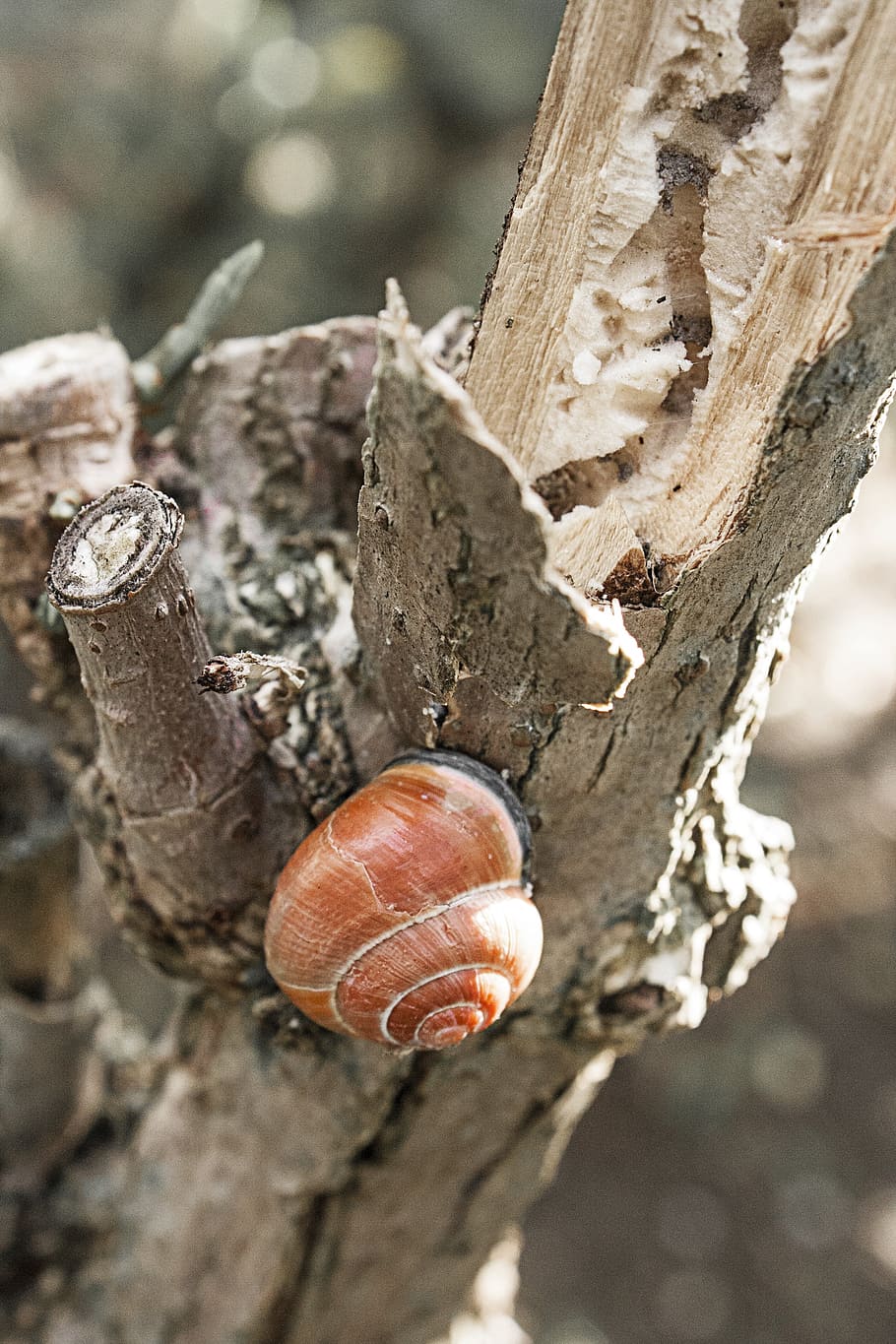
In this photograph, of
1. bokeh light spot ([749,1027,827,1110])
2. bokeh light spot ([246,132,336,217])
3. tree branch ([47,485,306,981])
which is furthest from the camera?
bokeh light spot ([246,132,336,217])

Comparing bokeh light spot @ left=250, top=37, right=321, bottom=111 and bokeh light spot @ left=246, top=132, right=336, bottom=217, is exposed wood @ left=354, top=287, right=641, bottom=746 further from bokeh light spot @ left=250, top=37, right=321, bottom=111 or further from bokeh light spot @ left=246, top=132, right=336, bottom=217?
bokeh light spot @ left=250, top=37, right=321, bottom=111

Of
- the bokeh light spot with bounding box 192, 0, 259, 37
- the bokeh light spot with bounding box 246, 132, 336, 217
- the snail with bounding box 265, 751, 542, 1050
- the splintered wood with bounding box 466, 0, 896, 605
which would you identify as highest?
the splintered wood with bounding box 466, 0, 896, 605

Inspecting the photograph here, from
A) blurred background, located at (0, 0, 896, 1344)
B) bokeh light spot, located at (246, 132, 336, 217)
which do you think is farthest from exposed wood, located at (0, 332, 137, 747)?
bokeh light spot, located at (246, 132, 336, 217)

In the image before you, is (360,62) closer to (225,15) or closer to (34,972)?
(225,15)

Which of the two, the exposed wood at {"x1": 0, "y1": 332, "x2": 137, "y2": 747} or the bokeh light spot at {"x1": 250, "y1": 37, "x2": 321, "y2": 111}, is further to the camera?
the bokeh light spot at {"x1": 250, "y1": 37, "x2": 321, "y2": 111}

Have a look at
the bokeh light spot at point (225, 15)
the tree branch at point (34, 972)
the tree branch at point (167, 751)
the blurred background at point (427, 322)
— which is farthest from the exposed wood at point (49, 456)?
the bokeh light spot at point (225, 15)

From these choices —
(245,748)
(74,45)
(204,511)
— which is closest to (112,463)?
(204,511)

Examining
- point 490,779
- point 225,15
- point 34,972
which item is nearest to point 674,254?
point 490,779

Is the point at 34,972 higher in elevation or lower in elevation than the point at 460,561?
lower
